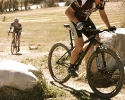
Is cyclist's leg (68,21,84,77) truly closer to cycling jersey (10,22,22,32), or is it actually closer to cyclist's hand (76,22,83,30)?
cyclist's hand (76,22,83,30)

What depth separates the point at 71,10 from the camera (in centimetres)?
543

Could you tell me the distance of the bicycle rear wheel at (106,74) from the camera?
499 centimetres

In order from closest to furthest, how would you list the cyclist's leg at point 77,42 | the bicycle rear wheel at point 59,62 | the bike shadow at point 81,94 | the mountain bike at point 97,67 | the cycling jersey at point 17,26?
the mountain bike at point 97,67, the bike shadow at point 81,94, the cyclist's leg at point 77,42, the bicycle rear wheel at point 59,62, the cycling jersey at point 17,26

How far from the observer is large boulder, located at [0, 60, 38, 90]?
5094 mm

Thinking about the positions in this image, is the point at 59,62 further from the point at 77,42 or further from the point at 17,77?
the point at 17,77

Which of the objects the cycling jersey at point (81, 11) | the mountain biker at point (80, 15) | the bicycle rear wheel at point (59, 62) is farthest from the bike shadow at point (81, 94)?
the cycling jersey at point (81, 11)

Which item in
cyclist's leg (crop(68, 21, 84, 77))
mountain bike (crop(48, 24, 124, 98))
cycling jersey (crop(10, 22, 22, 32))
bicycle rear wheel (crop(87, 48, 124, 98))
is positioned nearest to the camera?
bicycle rear wheel (crop(87, 48, 124, 98))

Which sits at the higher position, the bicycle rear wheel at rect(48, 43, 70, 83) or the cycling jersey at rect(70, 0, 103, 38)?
the cycling jersey at rect(70, 0, 103, 38)

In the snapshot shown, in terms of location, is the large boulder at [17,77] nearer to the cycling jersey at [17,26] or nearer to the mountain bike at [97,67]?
the mountain bike at [97,67]

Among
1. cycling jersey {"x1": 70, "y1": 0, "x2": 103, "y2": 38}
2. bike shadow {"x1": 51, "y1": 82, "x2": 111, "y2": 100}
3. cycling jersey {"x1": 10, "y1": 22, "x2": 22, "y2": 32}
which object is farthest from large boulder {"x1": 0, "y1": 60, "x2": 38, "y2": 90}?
cycling jersey {"x1": 10, "y1": 22, "x2": 22, "y2": 32}

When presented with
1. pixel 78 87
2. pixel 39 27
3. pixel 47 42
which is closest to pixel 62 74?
pixel 78 87

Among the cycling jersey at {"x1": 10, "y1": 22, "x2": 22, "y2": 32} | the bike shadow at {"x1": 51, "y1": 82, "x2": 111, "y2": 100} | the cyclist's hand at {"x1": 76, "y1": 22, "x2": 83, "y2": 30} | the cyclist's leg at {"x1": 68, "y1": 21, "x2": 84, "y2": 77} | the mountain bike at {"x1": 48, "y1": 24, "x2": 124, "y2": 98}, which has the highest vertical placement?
the cyclist's hand at {"x1": 76, "y1": 22, "x2": 83, "y2": 30}

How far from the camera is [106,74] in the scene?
5.34 meters

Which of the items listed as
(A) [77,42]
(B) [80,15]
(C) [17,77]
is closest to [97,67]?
(A) [77,42]
